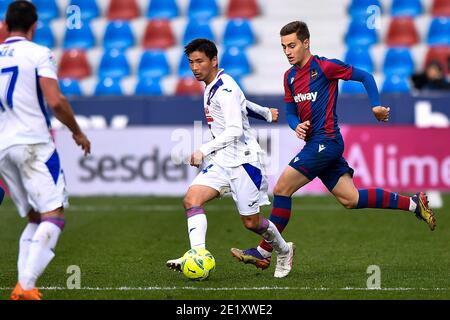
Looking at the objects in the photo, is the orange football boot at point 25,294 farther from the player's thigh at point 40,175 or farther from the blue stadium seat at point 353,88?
the blue stadium seat at point 353,88

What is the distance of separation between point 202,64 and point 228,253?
3.03m

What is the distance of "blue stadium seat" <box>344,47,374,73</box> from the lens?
20.9 meters


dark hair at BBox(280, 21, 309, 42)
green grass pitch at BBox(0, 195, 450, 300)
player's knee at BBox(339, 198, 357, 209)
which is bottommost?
green grass pitch at BBox(0, 195, 450, 300)

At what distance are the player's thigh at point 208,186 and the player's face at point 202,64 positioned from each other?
2.59 feet

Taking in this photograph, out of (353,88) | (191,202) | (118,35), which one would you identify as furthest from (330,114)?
(118,35)

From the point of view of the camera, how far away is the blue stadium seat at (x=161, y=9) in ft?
73.7

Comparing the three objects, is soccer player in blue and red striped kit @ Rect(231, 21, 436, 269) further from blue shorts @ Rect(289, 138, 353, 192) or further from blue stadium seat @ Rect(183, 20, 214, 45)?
blue stadium seat @ Rect(183, 20, 214, 45)

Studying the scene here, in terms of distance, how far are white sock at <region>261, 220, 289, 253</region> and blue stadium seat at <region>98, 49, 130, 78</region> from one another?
42.5 ft

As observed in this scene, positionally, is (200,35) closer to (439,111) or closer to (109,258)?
(439,111)

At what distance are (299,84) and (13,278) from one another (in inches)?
122

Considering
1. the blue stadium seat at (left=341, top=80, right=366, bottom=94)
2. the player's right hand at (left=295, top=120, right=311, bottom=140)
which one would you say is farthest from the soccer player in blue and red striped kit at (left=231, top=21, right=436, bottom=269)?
the blue stadium seat at (left=341, top=80, right=366, bottom=94)

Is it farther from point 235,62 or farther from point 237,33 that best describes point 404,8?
point 235,62

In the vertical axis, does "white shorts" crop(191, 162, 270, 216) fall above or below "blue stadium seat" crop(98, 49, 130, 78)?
below

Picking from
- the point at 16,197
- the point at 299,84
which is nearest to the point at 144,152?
the point at 299,84
